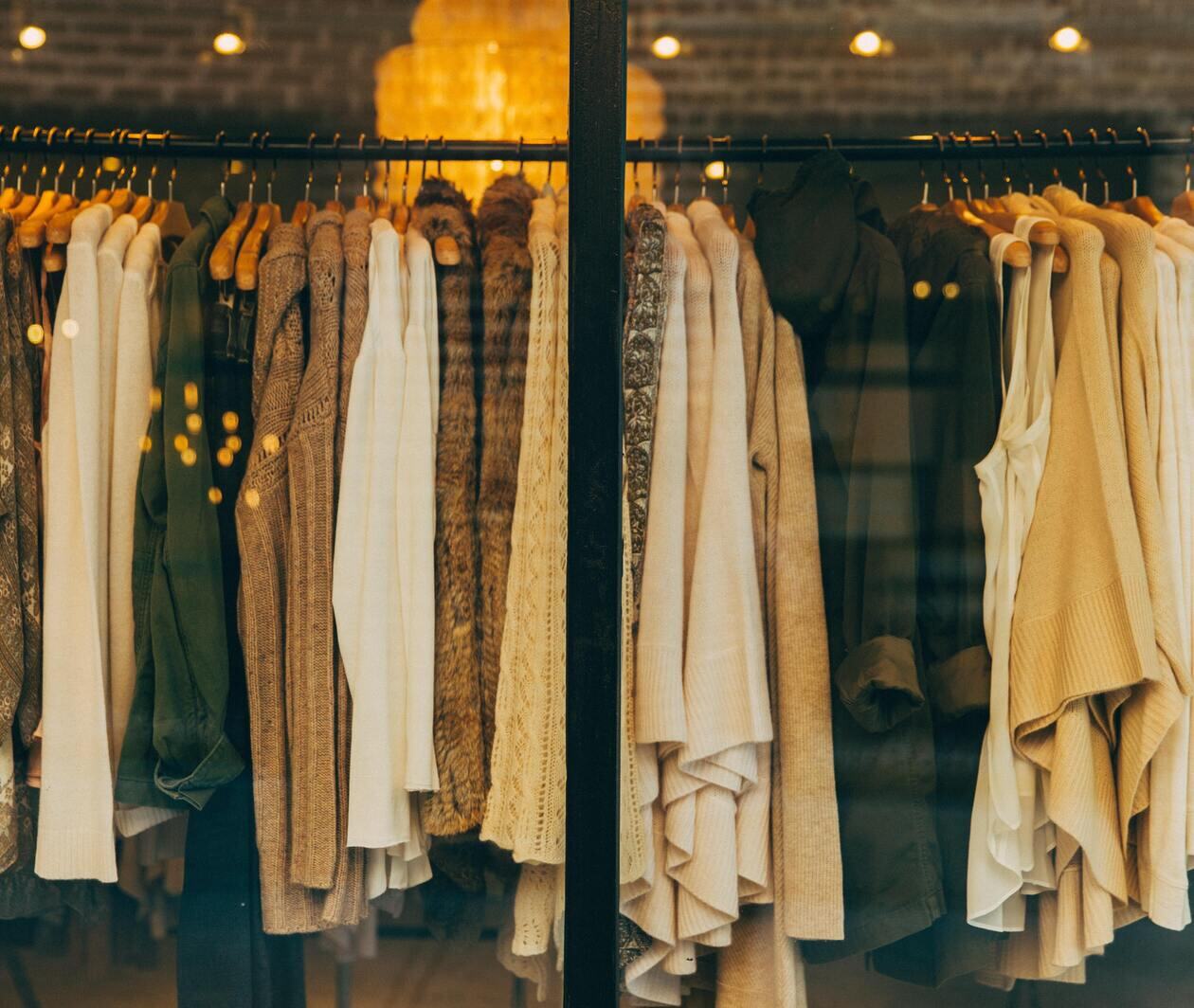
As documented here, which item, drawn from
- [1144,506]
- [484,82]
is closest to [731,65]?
[484,82]

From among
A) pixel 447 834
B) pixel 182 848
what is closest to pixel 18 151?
pixel 182 848

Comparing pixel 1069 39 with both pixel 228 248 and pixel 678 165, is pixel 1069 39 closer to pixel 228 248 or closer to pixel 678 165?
pixel 678 165

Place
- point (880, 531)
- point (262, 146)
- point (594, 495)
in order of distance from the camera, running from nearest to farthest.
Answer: point (594, 495)
point (880, 531)
point (262, 146)

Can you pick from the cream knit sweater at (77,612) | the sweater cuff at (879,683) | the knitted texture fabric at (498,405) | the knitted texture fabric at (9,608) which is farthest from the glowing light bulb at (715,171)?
the knitted texture fabric at (9,608)

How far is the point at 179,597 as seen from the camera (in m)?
1.23

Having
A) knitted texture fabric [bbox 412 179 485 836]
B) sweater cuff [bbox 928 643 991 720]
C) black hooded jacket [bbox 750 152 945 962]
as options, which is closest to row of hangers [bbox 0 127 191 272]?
knitted texture fabric [bbox 412 179 485 836]

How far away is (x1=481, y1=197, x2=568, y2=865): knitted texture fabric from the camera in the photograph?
1.22m

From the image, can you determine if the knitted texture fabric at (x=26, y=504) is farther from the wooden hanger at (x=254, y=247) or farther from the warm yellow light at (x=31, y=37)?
the warm yellow light at (x=31, y=37)

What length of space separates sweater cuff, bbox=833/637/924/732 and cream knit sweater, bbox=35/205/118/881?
86cm

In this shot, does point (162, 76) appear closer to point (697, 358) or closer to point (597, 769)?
point (697, 358)

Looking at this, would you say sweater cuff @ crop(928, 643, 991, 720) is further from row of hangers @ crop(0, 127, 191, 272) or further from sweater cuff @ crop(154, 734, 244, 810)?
row of hangers @ crop(0, 127, 191, 272)

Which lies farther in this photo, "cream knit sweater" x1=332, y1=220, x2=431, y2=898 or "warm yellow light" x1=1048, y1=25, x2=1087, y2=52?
"warm yellow light" x1=1048, y1=25, x2=1087, y2=52

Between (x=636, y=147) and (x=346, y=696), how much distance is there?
2.63 ft

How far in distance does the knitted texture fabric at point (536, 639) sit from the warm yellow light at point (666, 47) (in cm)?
47
